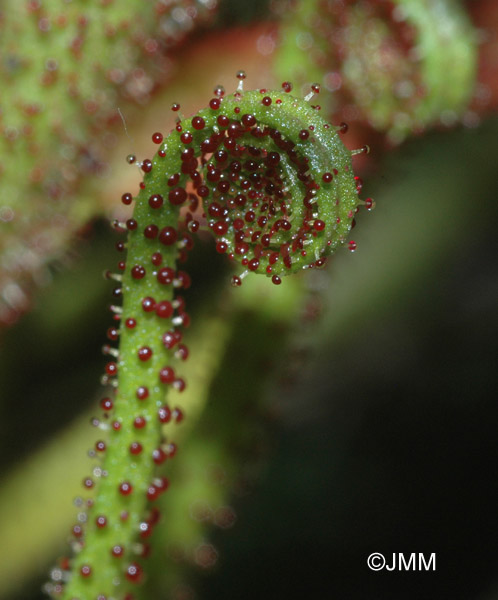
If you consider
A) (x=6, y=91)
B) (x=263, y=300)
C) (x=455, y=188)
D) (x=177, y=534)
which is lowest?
(x=177, y=534)

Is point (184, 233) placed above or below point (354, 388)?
below

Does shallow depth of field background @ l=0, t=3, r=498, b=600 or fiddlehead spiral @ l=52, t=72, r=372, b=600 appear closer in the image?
fiddlehead spiral @ l=52, t=72, r=372, b=600

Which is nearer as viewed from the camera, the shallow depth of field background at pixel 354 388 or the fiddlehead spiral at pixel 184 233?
the fiddlehead spiral at pixel 184 233

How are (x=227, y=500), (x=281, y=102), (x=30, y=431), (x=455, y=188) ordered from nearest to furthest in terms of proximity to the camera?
(x=281, y=102), (x=227, y=500), (x=30, y=431), (x=455, y=188)

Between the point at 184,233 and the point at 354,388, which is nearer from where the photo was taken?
the point at 184,233

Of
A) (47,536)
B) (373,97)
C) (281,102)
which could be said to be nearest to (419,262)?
(373,97)

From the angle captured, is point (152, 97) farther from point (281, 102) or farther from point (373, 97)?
point (281, 102)

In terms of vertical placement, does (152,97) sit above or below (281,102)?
above

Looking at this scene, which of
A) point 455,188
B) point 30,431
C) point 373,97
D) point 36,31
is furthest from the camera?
point 455,188
